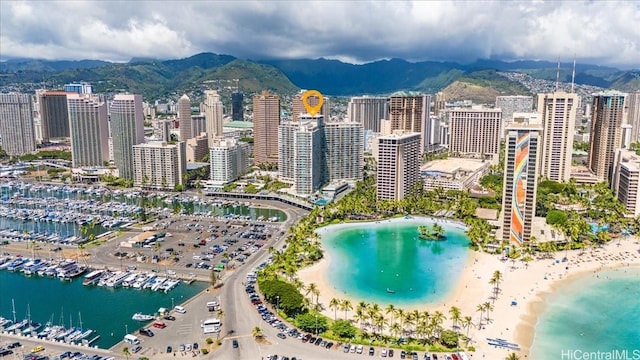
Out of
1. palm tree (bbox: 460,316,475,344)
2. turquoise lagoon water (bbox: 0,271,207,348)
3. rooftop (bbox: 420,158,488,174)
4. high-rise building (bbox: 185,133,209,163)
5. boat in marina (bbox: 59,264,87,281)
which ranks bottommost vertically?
turquoise lagoon water (bbox: 0,271,207,348)

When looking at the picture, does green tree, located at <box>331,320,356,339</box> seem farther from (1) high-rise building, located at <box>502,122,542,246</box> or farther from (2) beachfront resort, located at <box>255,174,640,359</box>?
(1) high-rise building, located at <box>502,122,542,246</box>

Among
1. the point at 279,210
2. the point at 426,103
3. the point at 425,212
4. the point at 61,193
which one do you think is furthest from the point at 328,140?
the point at 61,193

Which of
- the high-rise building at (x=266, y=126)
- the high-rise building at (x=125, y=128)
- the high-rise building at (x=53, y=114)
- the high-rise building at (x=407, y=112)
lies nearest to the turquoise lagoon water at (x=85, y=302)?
the high-rise building at (x=125, y=128)

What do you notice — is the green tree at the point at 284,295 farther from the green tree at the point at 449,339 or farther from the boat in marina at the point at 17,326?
the boat in marina at the point at 17,326

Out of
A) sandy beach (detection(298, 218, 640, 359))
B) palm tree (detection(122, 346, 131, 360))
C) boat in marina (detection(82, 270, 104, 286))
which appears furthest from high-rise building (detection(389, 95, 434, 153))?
palm tree (detection(122, 346, 131, 360))

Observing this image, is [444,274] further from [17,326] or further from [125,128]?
[125,128]
